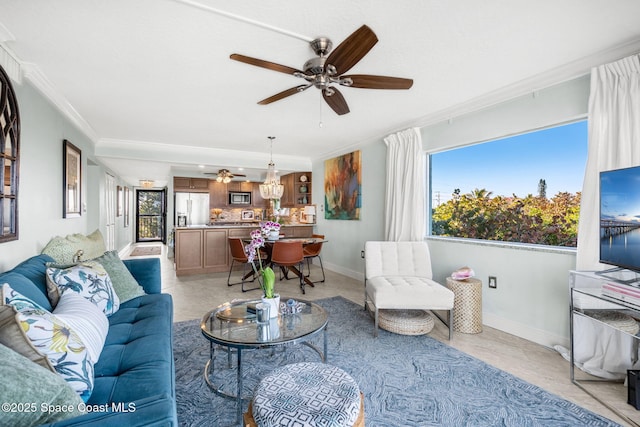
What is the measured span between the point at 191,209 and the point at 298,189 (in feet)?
10.0

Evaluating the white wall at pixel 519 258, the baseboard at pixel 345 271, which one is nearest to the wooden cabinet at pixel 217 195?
the baseboard at pixel 345 271

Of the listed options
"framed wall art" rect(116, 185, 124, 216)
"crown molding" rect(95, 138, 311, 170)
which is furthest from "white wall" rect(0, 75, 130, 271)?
"framed wall art" rect(116, 185, 124, 216)

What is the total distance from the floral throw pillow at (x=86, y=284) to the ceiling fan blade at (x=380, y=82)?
2.20m

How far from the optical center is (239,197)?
8586 mm

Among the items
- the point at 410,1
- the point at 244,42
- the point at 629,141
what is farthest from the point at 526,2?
the point at 244,42

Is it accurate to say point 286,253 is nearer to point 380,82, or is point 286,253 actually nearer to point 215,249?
point 215,249

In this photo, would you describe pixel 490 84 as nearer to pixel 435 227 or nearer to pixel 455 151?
pixel 455 151

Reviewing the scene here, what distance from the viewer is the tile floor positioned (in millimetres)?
1955

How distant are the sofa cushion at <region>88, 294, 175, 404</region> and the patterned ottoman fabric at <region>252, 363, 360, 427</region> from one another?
435 millimetres

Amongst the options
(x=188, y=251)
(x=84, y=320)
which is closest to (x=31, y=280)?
(x=84, y=320)

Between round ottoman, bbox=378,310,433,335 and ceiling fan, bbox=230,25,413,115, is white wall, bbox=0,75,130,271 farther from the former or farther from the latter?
round ottoman, bbox=378,310,433,335

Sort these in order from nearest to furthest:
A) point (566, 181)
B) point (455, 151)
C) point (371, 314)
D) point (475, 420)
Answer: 1. point (475, 420)
2. point (566, 181)
3. point (371, 314)
4. point (455, 151)

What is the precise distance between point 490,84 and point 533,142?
75cm

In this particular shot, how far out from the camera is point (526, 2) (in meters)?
1.73
